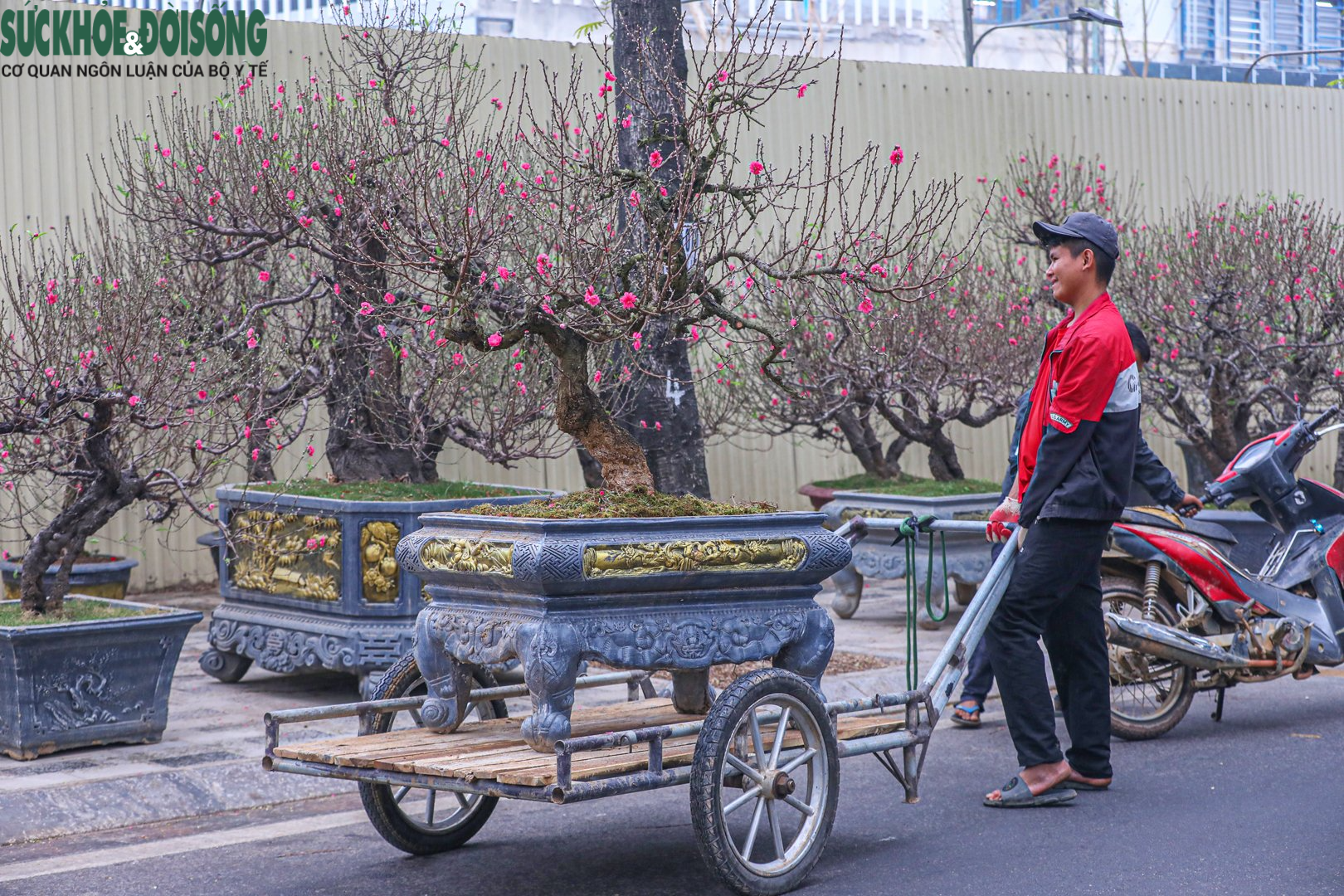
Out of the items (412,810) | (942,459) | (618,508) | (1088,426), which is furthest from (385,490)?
(942,459)

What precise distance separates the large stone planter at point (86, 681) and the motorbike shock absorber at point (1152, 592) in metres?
4.13

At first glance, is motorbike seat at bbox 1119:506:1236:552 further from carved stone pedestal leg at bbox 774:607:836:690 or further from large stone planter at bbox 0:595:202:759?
large stone planter at bbox 0:595:202:759

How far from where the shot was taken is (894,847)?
205 inches

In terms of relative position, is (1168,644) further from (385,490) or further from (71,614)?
(71,614)

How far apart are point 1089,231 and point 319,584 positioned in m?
4.02

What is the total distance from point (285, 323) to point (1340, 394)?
8.42 m

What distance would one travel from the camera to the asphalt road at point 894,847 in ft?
15.6

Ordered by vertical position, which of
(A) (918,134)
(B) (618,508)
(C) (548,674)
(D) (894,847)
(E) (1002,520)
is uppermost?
(A) (918,134)

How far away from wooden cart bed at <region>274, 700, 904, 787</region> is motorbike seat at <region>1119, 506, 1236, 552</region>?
2510 mm

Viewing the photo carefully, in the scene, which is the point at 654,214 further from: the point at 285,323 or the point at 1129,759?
the point at 285,323

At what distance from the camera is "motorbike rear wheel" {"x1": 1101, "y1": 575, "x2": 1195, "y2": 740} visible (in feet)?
22.4

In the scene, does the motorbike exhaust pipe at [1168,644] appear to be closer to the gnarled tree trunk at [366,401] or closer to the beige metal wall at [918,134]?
the gnarled tree trunk at [366,401]

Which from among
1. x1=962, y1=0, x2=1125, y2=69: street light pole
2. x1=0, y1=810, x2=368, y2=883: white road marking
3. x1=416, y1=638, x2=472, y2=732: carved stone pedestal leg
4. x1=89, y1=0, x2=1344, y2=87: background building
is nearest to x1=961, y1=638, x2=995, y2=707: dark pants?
x1=0, y1=810, x2=368, y2=883: white road marking

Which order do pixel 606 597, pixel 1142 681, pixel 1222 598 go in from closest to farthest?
pixel 606 597
pixel 1142 681
pixel 1222 598
